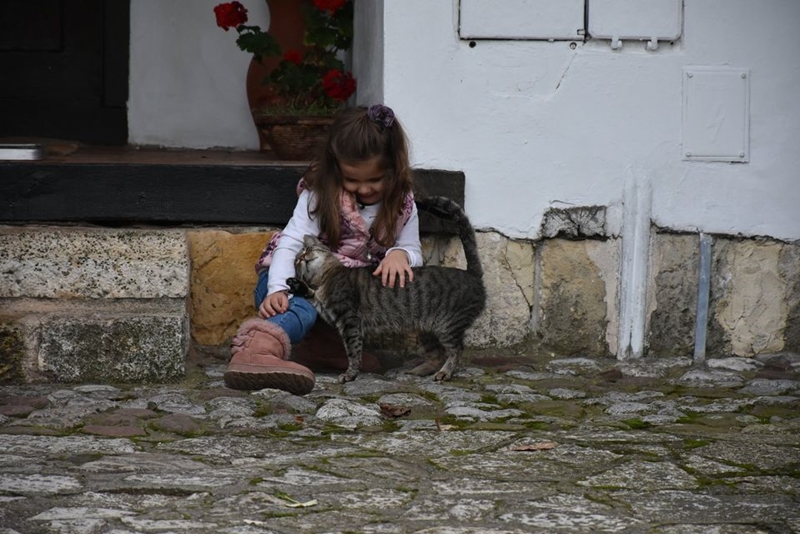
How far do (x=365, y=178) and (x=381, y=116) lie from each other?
265 mm

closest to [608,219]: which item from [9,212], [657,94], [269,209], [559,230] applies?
[559,230]

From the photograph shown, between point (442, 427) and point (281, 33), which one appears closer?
point (442, 427)

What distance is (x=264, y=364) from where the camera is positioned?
4.23m

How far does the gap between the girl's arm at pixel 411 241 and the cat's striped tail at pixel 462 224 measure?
0.09 meters

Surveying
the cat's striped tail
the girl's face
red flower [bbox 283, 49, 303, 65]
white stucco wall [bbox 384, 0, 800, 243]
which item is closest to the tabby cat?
the cat's striped tail

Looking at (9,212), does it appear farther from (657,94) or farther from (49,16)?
(657,94)

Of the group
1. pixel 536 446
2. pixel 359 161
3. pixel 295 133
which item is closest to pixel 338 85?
pixel 295 133

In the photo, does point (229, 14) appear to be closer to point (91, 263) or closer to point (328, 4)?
point (328, 4)

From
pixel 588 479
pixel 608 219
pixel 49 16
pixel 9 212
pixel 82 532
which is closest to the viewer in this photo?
pixel 82 532

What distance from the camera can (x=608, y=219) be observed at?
509cm

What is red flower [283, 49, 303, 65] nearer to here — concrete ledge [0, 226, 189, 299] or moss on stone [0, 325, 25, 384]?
concrete ledge [0, 226, 189, 299]

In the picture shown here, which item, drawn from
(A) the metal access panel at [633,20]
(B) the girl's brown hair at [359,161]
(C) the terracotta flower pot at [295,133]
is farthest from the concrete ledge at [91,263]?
(A) the metal access panel at [633,20]

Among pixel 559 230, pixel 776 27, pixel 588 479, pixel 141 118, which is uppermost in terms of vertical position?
pixel 776 27

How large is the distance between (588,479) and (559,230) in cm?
208
